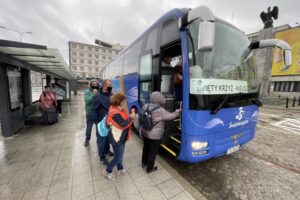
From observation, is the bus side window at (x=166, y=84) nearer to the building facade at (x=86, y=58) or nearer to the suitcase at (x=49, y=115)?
the suitcase at (x=49, y=115)

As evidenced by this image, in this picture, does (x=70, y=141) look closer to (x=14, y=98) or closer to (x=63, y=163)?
A: (x=63, y=163)

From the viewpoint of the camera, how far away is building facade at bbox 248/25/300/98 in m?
20.2

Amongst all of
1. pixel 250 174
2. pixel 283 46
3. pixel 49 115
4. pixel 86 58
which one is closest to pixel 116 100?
pixel 250 174

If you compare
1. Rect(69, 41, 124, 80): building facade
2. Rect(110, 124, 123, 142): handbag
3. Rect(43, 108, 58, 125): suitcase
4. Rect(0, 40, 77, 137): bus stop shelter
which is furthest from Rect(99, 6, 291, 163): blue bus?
Rect(69, 41, 124, 80): building facade

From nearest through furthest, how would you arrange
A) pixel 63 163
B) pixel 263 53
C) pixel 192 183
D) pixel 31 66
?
pixel 192 183 < pixel 63 163 < pixel 31 66 < pixel 263 53

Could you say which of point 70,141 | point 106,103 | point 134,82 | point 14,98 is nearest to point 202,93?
point 106,103

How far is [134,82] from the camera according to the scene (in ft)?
15.0

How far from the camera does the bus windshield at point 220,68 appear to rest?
226 cm

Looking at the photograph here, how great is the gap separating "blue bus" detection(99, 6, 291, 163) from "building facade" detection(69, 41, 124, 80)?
162ft

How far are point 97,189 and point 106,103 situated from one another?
1741 millimetres

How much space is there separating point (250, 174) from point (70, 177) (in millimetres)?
3769

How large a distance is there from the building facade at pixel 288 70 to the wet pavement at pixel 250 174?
63.3ft

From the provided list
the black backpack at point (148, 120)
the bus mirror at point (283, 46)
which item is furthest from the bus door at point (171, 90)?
the bus mirror at point (283, 46)

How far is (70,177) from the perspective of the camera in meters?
2.64
